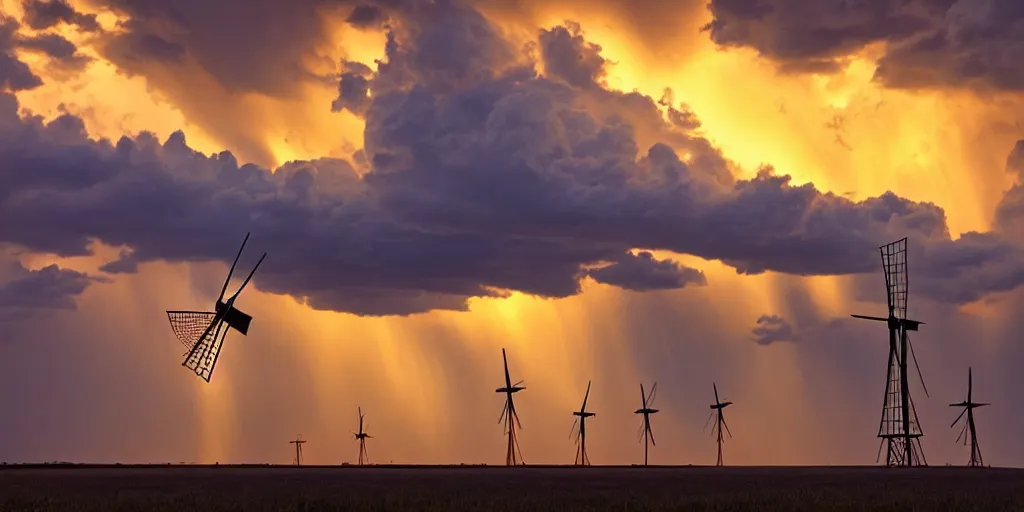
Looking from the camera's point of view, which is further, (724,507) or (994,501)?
(994,501)

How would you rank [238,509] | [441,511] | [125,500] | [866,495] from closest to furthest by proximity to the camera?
1. [441,511]
2. [238,509]
3. [125,500]
4. [866,495]

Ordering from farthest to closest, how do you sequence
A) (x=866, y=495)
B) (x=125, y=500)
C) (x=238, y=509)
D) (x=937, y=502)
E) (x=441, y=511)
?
1. (x=866, y=495)
2. (x=125, y=500)
3. (x=937, y=502)
4. (x=238, y=509)
5. (x=441, y=511)

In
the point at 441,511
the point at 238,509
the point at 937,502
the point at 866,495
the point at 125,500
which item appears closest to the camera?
the point at 441,511

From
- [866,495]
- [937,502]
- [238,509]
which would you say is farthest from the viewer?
[866,495]

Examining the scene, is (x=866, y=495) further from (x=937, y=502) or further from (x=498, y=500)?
(x=498, y=500)

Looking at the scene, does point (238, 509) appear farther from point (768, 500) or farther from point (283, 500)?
point (768, 500)

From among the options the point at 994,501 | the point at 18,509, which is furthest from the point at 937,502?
the point at 18,509

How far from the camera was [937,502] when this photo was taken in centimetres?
8625

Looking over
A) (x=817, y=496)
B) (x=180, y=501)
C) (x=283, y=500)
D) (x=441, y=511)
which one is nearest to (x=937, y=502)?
(x=817, y=496)

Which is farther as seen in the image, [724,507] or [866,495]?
[866,495]

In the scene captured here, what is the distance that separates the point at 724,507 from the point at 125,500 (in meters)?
42.1

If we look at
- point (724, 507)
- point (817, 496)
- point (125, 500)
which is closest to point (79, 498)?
point (125, 500)

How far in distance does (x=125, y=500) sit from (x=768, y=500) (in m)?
44.1

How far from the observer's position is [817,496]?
9850 centimetres
